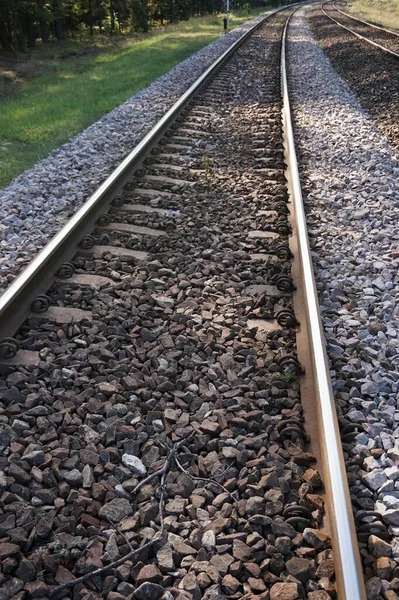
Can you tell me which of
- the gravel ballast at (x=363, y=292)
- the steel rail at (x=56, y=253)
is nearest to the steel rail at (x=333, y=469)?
the gravel ballast at (x=363, y=292)

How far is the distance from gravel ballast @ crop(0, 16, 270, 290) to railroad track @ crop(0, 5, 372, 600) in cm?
44

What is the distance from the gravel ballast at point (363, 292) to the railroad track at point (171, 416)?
0.60 feet

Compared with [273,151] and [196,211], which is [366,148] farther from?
[196,211]

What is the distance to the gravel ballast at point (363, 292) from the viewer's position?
2.52 metres

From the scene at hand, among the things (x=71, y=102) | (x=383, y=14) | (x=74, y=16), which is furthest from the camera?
(x=74, y=16)

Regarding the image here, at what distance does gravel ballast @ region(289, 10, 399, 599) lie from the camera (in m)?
2.52

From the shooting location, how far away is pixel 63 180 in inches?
252

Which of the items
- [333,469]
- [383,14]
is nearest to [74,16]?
[383,14]

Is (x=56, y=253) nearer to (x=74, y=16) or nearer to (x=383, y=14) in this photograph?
(x=383, y=14)

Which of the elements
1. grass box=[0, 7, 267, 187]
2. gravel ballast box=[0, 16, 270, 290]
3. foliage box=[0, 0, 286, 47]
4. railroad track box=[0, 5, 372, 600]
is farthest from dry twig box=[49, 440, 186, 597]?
foliage box=[0, 0, 286, 47]

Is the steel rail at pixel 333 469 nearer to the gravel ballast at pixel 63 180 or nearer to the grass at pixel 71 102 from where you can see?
the gravel ballast at pixel 63 180

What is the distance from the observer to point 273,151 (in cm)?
716

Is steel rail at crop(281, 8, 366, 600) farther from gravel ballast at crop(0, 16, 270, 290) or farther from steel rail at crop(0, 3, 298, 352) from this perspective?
gravel ballast at crop(0, 16, 270, 290)

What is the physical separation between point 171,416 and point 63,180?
167 inches
